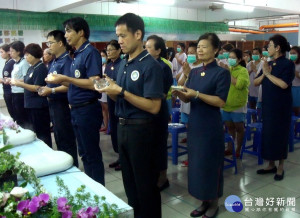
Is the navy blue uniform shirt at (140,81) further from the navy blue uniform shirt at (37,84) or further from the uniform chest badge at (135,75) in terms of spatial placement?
the navy blue uniform shirt at (37,84)

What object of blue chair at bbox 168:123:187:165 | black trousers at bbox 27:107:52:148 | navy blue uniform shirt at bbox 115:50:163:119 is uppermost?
navy blue uniform shirt at bbox 115:50:163:119

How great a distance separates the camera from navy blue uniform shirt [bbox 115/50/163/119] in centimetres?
172

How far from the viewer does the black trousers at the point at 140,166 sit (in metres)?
1.80

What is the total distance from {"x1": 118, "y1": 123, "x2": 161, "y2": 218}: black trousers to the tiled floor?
24.7 inches

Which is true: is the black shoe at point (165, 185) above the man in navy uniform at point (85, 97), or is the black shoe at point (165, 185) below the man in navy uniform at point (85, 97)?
below

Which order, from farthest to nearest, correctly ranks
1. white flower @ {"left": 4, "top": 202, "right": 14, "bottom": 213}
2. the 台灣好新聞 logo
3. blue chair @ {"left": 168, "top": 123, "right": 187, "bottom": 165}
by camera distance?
blue chair @ {"left": 168, "top": 123, "right": 187, "bottom": 165} < the 台灣好新聞 logo < white flower @ {"left": 4, "top": 202, "right": 14, "bottom": 213}

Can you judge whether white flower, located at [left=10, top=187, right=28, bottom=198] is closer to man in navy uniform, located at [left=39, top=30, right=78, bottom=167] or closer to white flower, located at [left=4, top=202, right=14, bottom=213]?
white flower, located at [left=4, top=202, right=14, bottom=213]

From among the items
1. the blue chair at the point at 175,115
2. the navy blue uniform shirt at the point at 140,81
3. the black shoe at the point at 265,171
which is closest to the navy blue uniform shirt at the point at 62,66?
the navy blue uniform shirt at the point at 140,81

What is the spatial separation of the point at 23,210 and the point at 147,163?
868mm

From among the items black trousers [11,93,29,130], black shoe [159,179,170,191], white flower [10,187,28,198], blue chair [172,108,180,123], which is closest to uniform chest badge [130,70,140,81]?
white flower [10,187,28,198]

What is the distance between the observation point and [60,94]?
2.96 metres

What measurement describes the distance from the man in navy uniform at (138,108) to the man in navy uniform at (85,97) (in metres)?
0.56

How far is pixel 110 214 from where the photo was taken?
1.18 metres

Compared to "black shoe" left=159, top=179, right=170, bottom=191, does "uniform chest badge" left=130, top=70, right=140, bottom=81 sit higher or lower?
higher
